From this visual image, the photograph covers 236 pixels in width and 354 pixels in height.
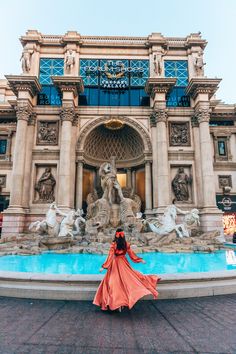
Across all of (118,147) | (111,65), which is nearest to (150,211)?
(118,147)

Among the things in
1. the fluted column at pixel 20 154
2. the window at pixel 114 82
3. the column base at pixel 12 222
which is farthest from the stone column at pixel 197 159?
the fluted column at pixel 20 154

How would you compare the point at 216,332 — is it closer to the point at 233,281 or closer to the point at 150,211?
the point at 233,281

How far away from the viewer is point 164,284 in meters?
5.52

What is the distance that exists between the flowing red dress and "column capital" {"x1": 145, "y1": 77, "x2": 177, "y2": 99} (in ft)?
68.8

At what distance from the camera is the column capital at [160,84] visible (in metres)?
22.3

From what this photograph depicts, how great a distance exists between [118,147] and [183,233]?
13.1 meters

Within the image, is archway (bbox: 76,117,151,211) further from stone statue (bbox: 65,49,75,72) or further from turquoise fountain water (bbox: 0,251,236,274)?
turquoise fountain water (bbox: 0,251,236,274)

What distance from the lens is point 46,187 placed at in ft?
70.2

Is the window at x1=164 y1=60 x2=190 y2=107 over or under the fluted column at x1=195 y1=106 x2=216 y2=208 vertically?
over

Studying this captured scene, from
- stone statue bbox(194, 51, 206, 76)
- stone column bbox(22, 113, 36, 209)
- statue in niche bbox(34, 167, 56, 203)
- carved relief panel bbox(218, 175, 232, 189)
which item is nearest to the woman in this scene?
statue in niche bbox(34, 167, 56, 203)

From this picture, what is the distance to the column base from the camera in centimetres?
1898

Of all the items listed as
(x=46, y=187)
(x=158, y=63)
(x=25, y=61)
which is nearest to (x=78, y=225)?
(x=46, y=187)

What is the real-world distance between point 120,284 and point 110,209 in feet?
44.5

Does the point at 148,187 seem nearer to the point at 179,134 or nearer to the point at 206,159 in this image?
the point at 206,159
